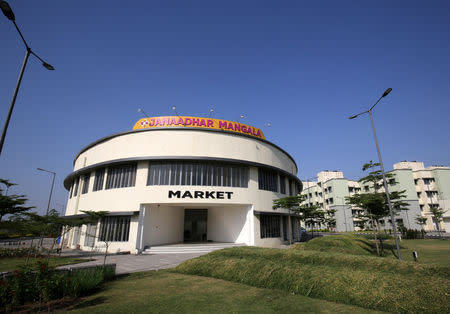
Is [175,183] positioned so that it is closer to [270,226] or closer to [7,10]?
[270,226]

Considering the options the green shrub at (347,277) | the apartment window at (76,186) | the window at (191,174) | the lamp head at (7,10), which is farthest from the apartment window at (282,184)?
the lamp head at (7,10)

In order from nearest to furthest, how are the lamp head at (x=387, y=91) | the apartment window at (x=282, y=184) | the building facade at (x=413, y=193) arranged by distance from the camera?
the lamp head at (x=387, y=91), the apartment window at (x=282, y=184), the building facade at (x=413, y=193)

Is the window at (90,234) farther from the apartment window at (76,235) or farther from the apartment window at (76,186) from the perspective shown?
the apartment window at (76,186)

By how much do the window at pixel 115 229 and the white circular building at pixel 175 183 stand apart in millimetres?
91

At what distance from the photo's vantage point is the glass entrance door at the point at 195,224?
27.0m

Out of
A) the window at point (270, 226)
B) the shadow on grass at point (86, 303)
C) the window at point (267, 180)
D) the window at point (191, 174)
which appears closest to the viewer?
the shadow on grass at point (86, 303)

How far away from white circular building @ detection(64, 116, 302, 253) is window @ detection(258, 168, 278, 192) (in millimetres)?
69

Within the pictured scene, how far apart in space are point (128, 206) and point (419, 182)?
7166 cm

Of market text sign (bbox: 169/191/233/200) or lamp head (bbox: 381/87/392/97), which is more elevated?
lamp head (bbox: 381/87/392/97)

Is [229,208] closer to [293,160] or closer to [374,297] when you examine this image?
[293,160]

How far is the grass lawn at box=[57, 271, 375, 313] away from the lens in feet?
19.9

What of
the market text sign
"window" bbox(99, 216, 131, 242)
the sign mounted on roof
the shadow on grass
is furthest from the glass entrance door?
the shadow on grass

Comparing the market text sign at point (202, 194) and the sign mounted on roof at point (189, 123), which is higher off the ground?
the sign mounted on roof at point (189, 123)

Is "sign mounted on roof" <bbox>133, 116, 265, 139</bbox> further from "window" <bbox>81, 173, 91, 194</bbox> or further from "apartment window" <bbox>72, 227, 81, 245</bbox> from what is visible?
"apartment window" <bbox>72, 227, 81, 245</bbox>
